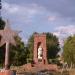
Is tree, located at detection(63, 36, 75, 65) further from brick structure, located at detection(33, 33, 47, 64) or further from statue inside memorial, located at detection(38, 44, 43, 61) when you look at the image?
statue inside memorial, located at detection(38, 44, 43, 61)

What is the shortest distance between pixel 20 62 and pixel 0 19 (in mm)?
33030

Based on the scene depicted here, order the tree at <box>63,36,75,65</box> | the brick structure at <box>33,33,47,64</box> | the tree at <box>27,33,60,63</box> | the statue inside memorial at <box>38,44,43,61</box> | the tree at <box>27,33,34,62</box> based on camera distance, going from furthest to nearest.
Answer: the tree at <box>27,33,60,63</box> < the tree at <box>27,33,34,62</box> < the statue inside memorial at <box>38,44,43,61</box> < the brick structure at <box>33,33,47,64</box> < the tree at <box>63,36,75,65</box>

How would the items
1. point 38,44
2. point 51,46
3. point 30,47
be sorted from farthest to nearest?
1. point 51,46
2. point 30,47
3. point 38,44

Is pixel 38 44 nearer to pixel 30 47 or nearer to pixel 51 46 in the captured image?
pixel 30 47

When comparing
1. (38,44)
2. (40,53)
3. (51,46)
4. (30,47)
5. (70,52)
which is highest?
(51,46)

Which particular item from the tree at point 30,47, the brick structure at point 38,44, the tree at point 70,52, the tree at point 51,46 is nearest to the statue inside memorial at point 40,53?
the brick structure at point 38,44

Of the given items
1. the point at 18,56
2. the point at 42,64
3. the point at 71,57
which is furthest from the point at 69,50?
the point at 18,56

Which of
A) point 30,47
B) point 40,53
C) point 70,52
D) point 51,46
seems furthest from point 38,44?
point 51,46

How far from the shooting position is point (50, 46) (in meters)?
119

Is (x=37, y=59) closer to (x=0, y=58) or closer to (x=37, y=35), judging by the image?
(x=37, y=35)

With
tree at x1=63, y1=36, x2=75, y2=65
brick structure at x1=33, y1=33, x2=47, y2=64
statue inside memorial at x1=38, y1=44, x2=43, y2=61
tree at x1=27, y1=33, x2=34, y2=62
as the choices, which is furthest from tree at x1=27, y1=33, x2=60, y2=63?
tree at x1=63, y1=36, x2=75, y2=65

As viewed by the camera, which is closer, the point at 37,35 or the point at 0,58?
the point at 0,58

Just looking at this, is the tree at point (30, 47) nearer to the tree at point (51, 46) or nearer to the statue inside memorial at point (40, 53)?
the tree at point (51, 46)

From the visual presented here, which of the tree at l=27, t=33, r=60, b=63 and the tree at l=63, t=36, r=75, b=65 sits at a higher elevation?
the tree at l=27, t=33, r=60, b=63
